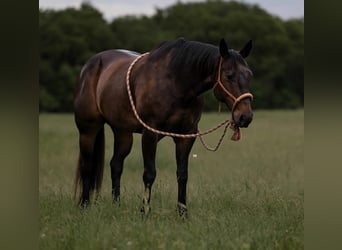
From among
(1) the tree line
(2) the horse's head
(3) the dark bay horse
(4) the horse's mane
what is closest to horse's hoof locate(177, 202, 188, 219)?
(3) the dark bay horse

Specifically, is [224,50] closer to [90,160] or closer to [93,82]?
[93,82]

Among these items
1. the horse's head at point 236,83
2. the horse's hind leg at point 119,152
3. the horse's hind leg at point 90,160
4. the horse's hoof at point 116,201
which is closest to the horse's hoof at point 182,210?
the horse's hoof at point 116,201

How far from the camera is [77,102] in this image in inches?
230

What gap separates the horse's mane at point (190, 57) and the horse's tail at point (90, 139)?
1.21m

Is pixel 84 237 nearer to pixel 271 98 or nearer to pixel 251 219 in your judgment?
pixel 251 219

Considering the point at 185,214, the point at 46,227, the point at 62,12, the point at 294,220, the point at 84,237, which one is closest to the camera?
the point at 84,237

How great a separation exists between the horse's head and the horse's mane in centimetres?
18

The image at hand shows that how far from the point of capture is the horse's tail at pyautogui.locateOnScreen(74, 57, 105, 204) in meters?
5.76

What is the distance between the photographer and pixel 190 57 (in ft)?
15.0

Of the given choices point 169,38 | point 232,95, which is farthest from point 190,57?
point 169,38

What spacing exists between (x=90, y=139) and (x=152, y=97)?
1.33 metres

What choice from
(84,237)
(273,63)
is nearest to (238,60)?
(84,237)
